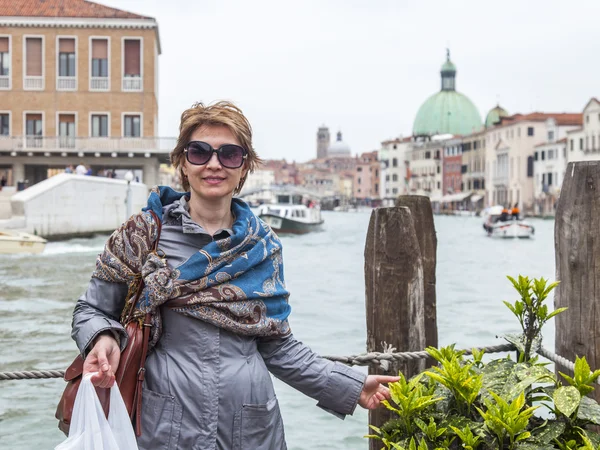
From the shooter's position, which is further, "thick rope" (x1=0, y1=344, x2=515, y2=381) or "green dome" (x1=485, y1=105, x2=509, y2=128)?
"green dome" (x1=485, y1=105, x2=509, y2=128)

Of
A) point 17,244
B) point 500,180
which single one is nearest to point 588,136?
point 500,180

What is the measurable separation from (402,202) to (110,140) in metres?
27.3

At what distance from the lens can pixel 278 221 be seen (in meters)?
40.3

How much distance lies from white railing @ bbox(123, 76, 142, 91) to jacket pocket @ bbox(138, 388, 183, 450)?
98.7 feet

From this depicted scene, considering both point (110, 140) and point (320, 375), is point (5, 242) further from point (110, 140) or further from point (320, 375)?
point (320, 375)

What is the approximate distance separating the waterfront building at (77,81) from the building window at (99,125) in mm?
35

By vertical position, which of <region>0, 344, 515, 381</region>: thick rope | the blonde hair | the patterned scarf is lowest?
<region>0, 344, 515, 381</region>: thick rope

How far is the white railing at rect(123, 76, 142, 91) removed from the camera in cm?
3120

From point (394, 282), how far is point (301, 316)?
958 cm

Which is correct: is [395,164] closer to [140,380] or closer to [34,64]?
[34,64]

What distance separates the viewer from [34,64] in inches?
1243

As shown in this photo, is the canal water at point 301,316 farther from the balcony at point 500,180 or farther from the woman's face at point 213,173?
the balcony at point 500,180

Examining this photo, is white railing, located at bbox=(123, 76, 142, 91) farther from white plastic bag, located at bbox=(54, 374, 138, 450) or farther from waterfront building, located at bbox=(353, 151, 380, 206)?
waterfront building, located at bbox=(353, 151, 380, 206)

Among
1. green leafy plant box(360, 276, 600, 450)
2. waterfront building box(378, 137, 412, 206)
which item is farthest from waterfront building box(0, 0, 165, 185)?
waterfront building box(378, 137, 412, 206)
